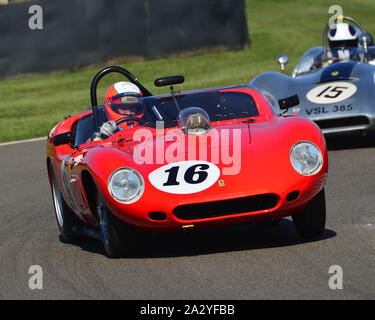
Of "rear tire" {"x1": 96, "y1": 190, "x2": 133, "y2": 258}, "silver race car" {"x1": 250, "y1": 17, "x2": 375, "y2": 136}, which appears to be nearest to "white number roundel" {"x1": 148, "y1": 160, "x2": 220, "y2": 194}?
"rear tire" {"x1": 96, "y1": 190, "x2": 133, "y2": 258}

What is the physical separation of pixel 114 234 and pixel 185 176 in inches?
24.3

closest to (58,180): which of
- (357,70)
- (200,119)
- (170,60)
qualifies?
(200,119)

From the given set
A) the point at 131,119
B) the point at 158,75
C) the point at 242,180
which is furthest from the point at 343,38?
the point at 242,180

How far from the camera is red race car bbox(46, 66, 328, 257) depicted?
540 cm

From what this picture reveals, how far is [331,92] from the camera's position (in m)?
Result: 10.3

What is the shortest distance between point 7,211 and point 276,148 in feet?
11.4

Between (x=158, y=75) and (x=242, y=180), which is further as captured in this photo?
(x=158, y=75)

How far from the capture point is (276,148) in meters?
5.62

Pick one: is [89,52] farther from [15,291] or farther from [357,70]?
[15,291]

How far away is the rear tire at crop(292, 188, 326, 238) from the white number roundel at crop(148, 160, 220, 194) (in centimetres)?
73

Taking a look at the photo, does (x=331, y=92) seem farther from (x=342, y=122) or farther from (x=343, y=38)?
(x=343, y=38)

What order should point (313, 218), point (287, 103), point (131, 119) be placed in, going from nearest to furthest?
1. point (313, 218)
2. point (131, 119)
3. point (287, 103)

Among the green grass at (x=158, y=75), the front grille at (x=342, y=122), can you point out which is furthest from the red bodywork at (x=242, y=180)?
the green grass at (x=158, y=75)

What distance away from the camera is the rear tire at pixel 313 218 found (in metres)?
5.81
